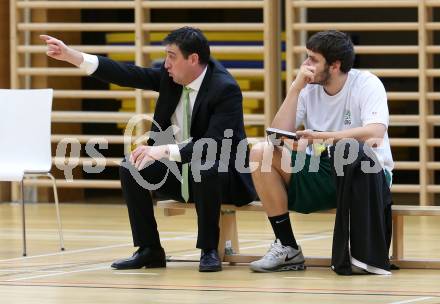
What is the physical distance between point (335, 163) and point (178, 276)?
2.61ft

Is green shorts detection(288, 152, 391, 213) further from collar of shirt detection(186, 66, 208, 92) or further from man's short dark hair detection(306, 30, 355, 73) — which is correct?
collar of shirt detection(186, 66, 208, 92)

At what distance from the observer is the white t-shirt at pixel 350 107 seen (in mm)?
4781

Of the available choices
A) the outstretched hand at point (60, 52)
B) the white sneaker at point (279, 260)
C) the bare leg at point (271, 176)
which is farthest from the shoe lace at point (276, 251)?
the outstretched hand at point (60, 52)

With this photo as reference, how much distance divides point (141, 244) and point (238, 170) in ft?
1.74

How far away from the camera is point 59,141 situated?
873 centimetres

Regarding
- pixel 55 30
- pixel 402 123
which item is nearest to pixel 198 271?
pixel 402 123

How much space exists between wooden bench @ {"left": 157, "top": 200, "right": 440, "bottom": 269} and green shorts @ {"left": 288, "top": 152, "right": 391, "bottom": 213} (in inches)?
2.8

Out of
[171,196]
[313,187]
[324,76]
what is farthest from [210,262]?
[324,76]

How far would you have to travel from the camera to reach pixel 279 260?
4.83m

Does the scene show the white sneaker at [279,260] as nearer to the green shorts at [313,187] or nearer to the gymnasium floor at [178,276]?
the gymnasium floor at [178,276]

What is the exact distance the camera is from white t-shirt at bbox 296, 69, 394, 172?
4.78 meters

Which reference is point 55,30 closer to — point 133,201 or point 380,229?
point 133,201

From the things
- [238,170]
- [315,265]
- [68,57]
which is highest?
[68,57]

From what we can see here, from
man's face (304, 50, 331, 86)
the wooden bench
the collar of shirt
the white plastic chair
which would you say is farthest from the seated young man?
the white plastic chair
